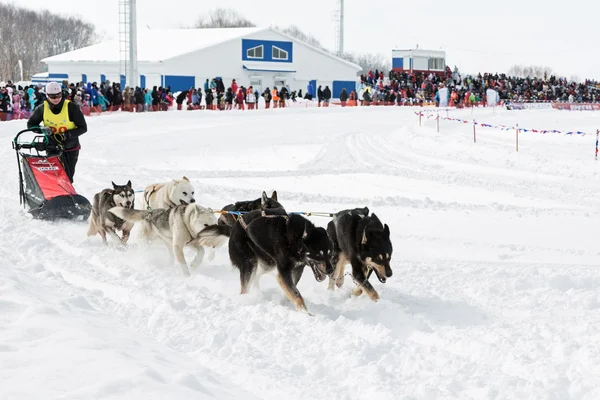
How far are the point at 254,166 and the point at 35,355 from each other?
10.3 m

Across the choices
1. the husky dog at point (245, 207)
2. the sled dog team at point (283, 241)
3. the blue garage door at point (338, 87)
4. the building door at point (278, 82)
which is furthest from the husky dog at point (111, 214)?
the blue garage door at point (338, 87)

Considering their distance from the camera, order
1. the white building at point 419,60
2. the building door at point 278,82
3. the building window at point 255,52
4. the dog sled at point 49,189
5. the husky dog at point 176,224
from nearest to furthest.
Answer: the husky dog at point 176,224
the dog sled at point 49,189
the building window at point 255,52
the building door at point 278,82
the white building at point 419,60

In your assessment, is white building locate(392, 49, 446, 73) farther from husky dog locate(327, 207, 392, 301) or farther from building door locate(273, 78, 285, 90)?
husky dog locate(327, 207, 392, 301)

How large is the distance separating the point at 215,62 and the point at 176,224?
37.4 meters

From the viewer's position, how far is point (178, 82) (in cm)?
4028

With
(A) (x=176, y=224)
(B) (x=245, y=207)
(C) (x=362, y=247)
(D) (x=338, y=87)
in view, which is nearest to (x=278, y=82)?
(D) (x=338, y=87)

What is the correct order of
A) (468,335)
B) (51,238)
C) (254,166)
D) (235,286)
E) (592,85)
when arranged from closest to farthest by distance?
1. (468,335)
2. (235,286)
3. (51,238)
4. (254,166)
5. (592,85)

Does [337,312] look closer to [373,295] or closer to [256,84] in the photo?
[373,295]

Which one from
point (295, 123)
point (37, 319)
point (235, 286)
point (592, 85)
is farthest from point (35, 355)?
point (592, 85)

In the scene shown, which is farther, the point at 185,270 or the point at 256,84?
the point at 256,84

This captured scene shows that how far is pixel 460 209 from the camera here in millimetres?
8961

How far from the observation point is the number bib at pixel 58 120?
7918 millimetres

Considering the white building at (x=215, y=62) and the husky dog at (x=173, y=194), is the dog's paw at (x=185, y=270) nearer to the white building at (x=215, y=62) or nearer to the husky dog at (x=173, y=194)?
the husky dog at (x=173, y=194)

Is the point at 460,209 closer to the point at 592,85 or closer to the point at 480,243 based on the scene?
the point at 480,243
